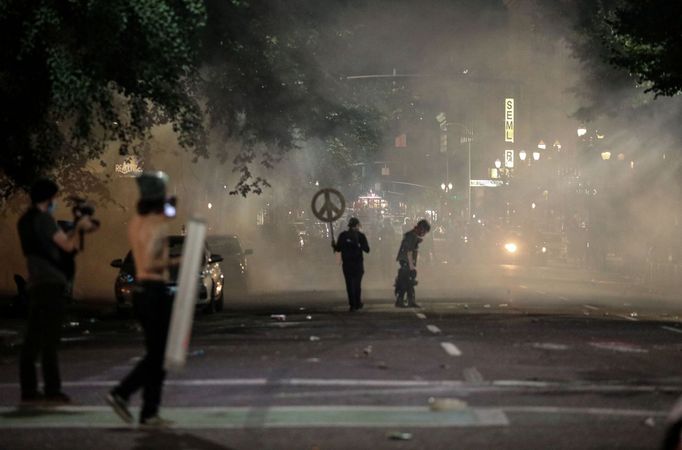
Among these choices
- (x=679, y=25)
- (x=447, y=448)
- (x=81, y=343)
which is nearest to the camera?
(x=447, y=448)

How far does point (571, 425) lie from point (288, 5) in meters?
23.5

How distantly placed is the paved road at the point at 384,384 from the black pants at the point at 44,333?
35cm

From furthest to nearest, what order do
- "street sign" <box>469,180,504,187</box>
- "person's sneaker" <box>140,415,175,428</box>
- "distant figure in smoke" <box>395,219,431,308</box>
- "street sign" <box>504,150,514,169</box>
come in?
"street sign" <box>504,150,514,169</box> → "street sign" <box>469,180,504,187</box> → "distant figure in smoke" <box>395,219,431,308</box> → "person's sneaker" <box>140,415,175,428</box>

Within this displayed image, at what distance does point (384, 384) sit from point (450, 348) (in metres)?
4.22

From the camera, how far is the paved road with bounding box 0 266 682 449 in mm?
9789

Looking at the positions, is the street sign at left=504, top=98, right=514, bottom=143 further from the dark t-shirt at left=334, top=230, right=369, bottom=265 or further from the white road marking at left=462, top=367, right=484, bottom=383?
the white road marking at left=462, top=367, right=484, bottom=383

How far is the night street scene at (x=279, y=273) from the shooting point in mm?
10078

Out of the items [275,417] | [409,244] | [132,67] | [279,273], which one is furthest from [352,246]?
[279,273]

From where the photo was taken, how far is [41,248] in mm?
11375

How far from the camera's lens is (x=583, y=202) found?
86562 millimetres

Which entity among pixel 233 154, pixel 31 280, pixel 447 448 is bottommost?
pixel 447 448

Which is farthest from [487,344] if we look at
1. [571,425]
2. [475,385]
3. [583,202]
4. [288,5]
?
[583,202]

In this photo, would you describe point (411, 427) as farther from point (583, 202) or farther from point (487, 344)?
point (583, 202)

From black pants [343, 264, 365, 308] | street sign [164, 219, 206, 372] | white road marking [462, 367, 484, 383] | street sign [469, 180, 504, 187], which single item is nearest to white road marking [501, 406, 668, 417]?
white road marking [462, 367, 484, 383]
